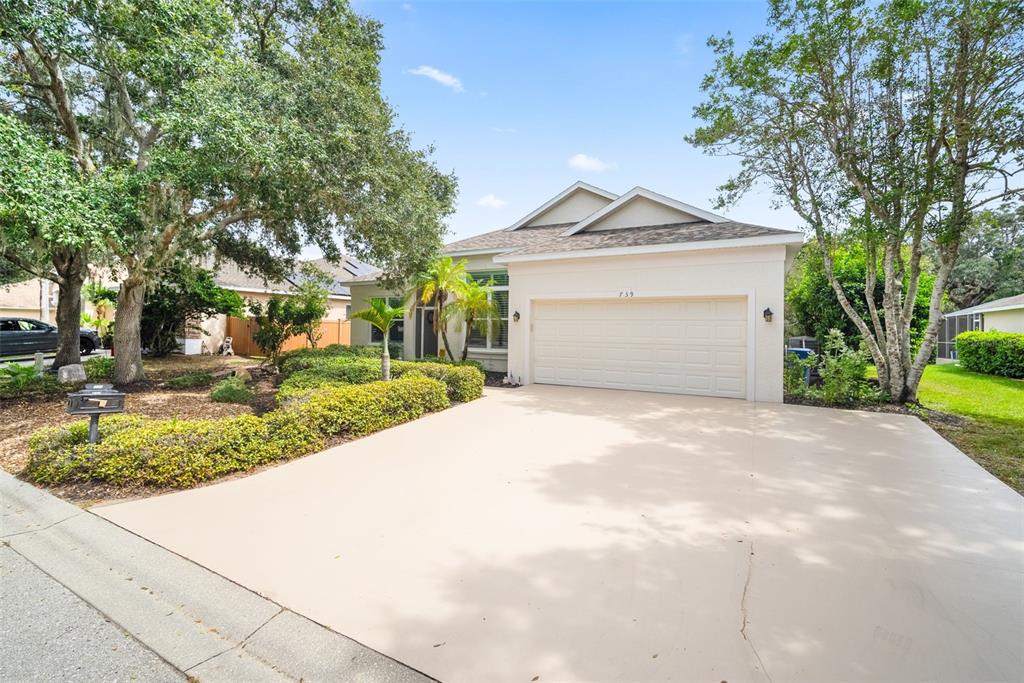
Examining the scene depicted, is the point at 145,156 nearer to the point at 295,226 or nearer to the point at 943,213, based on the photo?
the point at 295,226

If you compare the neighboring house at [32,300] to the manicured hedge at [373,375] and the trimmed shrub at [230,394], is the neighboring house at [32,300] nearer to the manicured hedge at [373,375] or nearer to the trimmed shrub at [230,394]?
the trimmed shrub at [230,394]

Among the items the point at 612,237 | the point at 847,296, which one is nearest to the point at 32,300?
the point at 612,237

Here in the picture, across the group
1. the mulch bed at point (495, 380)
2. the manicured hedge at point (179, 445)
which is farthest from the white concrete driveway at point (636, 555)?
the mulch bed at point (495, 380)

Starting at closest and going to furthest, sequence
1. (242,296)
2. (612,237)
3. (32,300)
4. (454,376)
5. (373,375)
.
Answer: (373,375), (454,376), (612,237), (242,296), (32,300)

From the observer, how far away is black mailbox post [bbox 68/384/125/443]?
15.5 feet

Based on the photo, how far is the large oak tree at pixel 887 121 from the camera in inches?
298

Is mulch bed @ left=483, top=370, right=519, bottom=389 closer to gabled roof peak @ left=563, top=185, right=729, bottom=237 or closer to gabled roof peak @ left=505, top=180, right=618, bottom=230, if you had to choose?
gabled roof peak @ left=563, top=185, right=729, bottom=237

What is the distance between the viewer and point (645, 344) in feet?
34.4

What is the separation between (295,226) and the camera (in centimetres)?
1144

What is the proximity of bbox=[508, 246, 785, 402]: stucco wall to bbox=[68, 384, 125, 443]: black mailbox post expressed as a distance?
8141 millimetres

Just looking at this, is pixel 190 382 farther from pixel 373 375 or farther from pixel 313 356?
pixel 373 375

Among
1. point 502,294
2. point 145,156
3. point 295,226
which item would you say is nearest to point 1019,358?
point 502,294

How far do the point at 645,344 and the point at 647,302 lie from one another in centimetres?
96

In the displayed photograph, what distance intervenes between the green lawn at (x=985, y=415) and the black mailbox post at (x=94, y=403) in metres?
9.40
